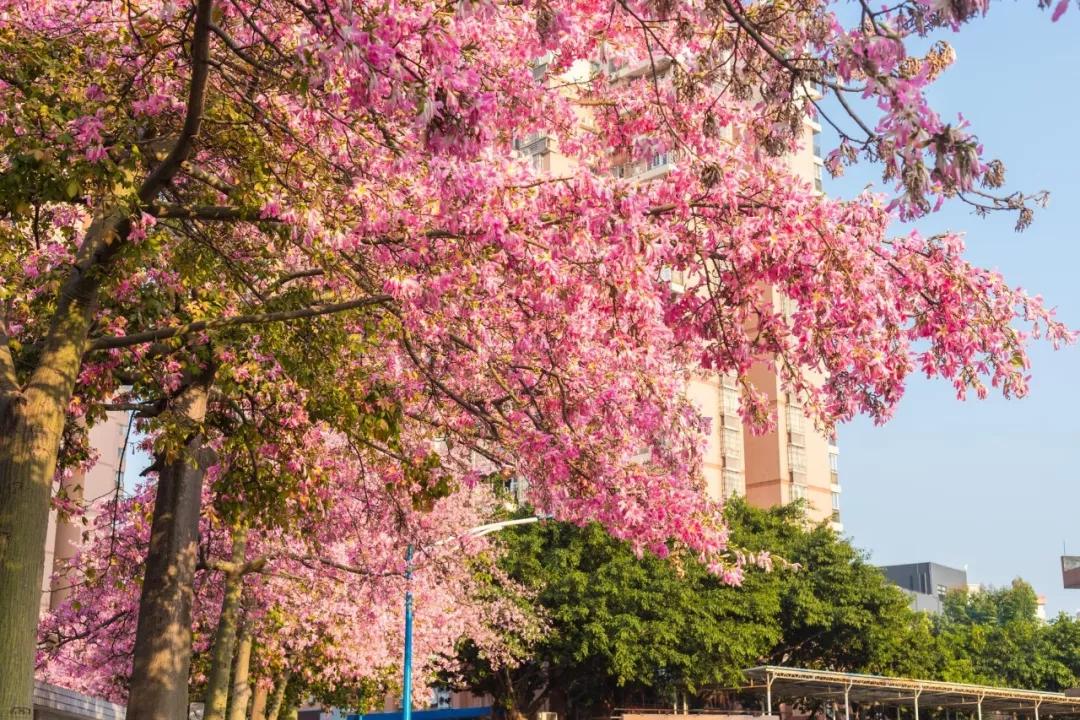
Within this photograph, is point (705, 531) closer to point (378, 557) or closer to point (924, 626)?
point (378, 557)

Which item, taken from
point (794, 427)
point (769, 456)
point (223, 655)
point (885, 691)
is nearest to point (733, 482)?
point (769, 456)

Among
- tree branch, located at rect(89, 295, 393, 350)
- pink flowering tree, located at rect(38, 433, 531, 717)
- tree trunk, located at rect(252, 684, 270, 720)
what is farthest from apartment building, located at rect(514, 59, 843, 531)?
tree branch, located at rect(89, 295, 393, 350)

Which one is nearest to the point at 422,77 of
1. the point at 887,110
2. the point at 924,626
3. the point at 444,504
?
the point at 887,110

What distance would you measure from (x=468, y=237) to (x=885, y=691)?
145ft

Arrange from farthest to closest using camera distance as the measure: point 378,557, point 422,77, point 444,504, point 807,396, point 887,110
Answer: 1. point 444,504
2. point 378,557
3. point 807,396
4. point 422,77
5. point 887,110

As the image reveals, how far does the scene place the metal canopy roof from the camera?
4222 cm

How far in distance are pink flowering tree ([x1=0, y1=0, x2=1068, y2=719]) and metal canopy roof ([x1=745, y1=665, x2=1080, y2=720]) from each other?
2941cm

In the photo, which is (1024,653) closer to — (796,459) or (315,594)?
(796,459)

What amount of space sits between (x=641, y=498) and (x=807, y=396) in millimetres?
2764

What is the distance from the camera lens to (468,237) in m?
10.4

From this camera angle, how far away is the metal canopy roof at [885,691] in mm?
42219

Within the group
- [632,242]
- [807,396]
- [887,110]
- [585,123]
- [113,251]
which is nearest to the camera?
[887,110]

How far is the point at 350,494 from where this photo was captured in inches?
856

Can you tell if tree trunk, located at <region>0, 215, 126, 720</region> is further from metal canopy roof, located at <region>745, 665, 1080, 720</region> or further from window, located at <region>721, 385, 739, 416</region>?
window, located at <region>721, 385, 739, 416</region>
